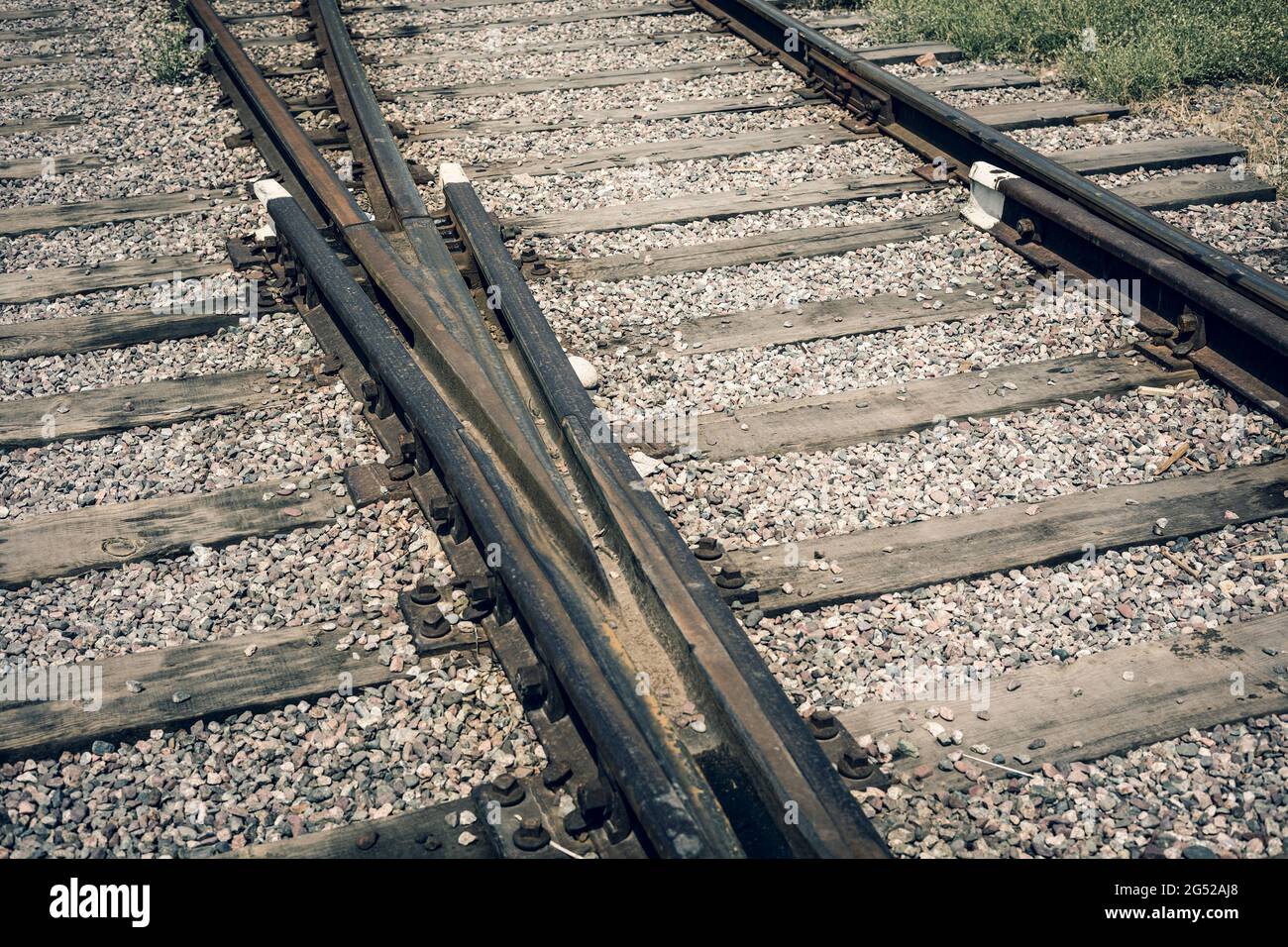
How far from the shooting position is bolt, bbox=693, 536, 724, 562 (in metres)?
3.91

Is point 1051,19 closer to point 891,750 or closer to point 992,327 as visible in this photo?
point 992,327

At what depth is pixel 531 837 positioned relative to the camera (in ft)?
9.64

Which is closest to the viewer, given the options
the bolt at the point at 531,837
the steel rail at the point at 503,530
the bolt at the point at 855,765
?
the steel rail at the point at 503,530

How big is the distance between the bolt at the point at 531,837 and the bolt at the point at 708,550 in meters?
1.21

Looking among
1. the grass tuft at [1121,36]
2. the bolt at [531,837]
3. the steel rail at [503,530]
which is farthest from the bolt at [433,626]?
the grass tuft at [1121,36]

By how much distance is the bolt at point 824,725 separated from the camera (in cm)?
327

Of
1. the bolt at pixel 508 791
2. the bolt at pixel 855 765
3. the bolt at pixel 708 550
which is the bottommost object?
the bolt at pixel 855 765

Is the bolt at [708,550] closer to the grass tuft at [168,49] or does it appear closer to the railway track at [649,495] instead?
the railway track at [649,495]

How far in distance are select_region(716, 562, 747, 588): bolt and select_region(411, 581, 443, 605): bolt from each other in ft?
2.95

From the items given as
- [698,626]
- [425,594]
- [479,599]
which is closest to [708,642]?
[698,626]

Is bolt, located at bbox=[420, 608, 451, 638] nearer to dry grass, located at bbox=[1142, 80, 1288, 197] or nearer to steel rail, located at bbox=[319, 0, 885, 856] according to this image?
steel rail, located at bbox=[319, 0, 885, 856]

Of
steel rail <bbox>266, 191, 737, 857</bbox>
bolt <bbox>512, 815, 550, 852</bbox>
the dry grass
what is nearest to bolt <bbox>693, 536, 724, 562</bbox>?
steel rail <bbox>266, 191, 737, 857</bbox>

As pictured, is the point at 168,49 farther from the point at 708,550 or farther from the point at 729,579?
the point at 729,579
